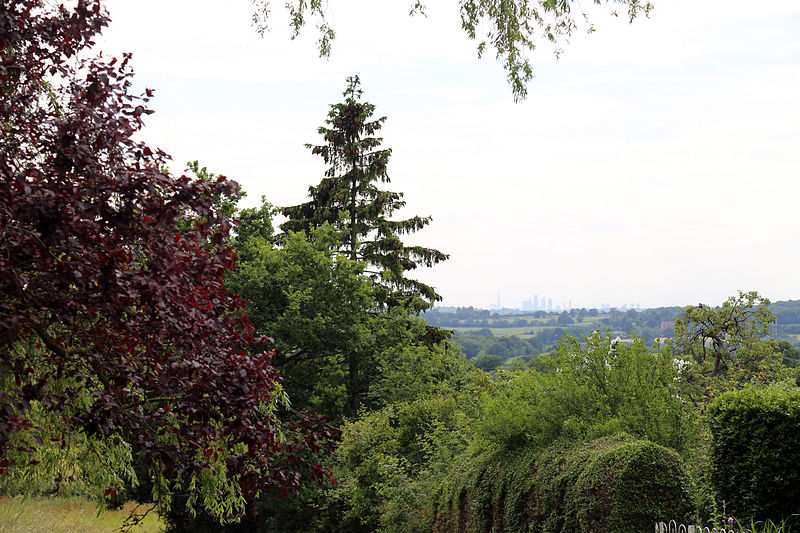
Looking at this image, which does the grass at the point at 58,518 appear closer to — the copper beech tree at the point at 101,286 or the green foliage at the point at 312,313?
the green foliage at the point at 312,313

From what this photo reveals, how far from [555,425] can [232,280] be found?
45.4 feet

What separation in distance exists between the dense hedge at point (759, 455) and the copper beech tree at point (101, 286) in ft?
14.6

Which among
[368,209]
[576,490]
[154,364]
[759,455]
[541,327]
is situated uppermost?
[368,209]

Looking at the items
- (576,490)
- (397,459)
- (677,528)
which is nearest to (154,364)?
(576,490)

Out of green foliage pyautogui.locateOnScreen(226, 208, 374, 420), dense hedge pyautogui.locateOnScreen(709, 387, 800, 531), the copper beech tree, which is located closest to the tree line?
the copper beech tree

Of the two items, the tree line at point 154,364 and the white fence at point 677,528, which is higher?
the tree line at point 154,364

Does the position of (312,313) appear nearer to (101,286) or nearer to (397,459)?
(397,459)

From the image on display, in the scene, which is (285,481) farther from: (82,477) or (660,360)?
(660,360)

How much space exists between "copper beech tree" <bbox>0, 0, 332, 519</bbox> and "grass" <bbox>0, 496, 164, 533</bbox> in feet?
63.1

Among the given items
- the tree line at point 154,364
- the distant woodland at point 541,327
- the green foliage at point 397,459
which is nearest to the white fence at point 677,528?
the tree line at point 154,364

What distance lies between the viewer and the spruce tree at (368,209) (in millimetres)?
27516

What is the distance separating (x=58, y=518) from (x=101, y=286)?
956 inches

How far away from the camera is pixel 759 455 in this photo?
6.95m

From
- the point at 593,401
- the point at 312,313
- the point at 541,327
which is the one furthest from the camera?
the point at 541,327
